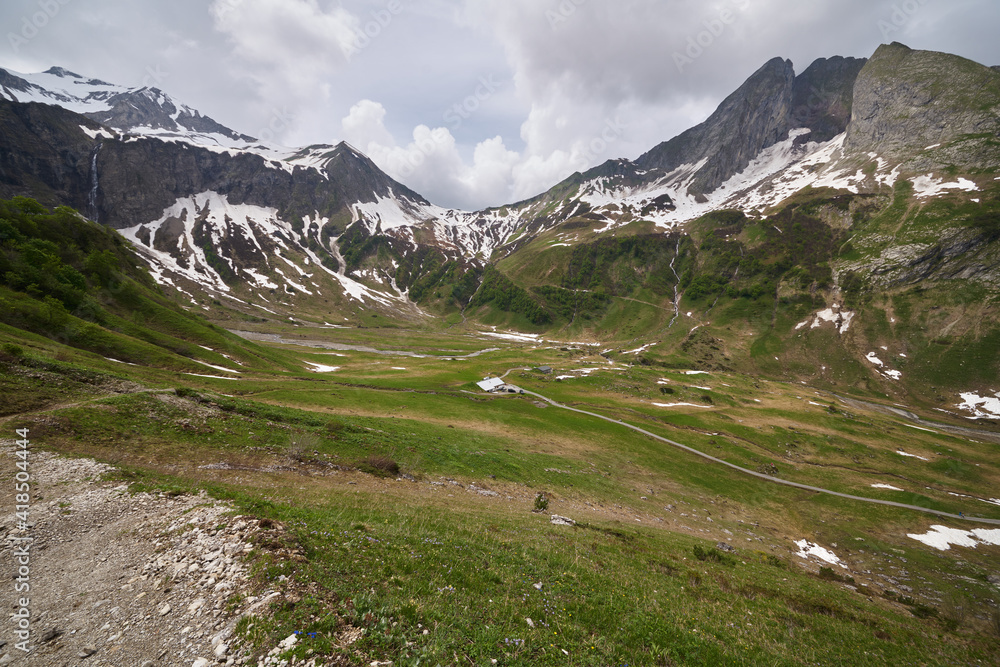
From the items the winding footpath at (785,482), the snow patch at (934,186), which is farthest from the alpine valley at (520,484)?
the snow patch at (934,186)

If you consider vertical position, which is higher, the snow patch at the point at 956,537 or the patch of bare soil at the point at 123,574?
the patch of bare soil at the point at 123,574

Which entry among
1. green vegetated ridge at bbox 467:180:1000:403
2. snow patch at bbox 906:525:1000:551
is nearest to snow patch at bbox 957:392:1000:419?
green vegetated ridge at bbox 467:180:1000:403

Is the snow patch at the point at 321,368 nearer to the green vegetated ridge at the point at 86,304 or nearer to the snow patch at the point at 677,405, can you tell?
the green vegetated ridge at the point at 86,304

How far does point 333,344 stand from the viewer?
142m

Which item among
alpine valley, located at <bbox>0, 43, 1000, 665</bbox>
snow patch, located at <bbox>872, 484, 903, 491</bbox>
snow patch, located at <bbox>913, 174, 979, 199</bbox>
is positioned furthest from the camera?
snow patch, located at <bbox>913, 174, 979, 199</bbox>

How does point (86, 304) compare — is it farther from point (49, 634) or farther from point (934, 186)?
point (934, 186)

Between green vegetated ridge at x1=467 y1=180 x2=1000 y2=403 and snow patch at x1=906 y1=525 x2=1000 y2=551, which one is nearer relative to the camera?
snow patch at x1=906 y1=525 x2=1000 y2=551

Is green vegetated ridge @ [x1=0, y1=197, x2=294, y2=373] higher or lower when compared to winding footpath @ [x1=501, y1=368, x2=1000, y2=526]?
higher

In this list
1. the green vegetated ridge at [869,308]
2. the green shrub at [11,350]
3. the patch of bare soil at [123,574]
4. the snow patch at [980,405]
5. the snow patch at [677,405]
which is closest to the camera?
the patch of bare soil at [123,574]

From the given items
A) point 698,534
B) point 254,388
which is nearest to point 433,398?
point 254,388

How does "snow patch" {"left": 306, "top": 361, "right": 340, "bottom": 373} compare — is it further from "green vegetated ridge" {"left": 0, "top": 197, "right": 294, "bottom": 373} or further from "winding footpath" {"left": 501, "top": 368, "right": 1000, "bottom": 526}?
"winding footpath" {"left": 501, "top": 368, "right": 1000, "bottom": 526}

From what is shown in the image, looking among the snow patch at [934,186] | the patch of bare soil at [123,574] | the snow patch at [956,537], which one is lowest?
the snow patch at [956,537]

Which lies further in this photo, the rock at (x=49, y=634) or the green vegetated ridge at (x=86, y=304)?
the green vegetated ridge at (x=86, y=304)

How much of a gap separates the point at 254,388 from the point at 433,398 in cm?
2781
